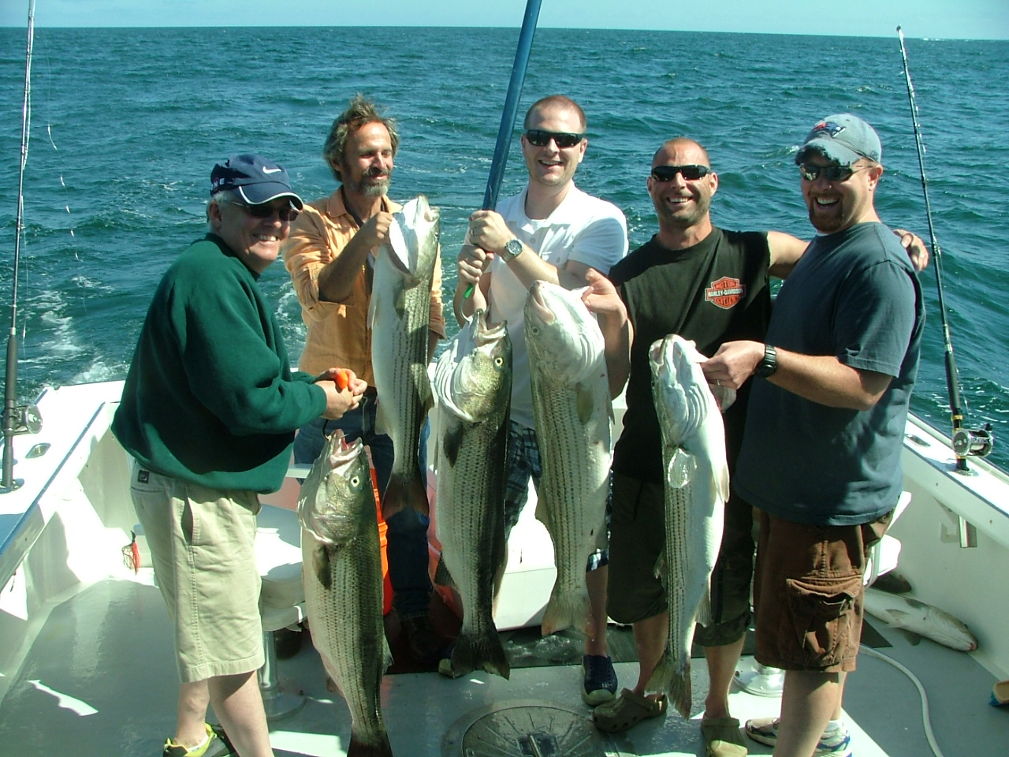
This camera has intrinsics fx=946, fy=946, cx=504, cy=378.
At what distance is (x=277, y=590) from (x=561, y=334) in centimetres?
146

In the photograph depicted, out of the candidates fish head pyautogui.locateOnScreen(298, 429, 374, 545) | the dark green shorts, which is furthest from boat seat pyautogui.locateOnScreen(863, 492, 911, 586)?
fish head pyautogui.locateOnScreen(298, 429, 374, 545)

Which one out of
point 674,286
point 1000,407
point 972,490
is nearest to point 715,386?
point 674,286

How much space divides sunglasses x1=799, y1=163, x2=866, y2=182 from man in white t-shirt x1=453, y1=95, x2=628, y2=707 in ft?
2.69

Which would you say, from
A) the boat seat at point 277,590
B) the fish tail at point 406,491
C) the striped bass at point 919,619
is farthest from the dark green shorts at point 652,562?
the striped bass at point 919,619

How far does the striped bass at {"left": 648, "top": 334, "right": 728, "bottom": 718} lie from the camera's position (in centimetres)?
265

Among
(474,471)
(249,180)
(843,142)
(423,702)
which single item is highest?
(843,142)

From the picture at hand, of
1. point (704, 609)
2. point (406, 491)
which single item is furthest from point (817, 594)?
point (406, 491)

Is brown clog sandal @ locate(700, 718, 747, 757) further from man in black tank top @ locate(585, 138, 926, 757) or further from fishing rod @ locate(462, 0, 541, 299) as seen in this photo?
fishing rod @ locate(462, 0, 541, 299)

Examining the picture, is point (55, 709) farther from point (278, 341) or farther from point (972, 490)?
point (972, 490)

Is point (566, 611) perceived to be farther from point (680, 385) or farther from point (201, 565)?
point (201, 565)

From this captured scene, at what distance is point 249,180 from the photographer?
2711mm

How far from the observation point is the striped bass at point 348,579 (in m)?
2.89

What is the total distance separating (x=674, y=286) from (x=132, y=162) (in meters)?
17.6

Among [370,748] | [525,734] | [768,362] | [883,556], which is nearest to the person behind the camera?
[768,362]
